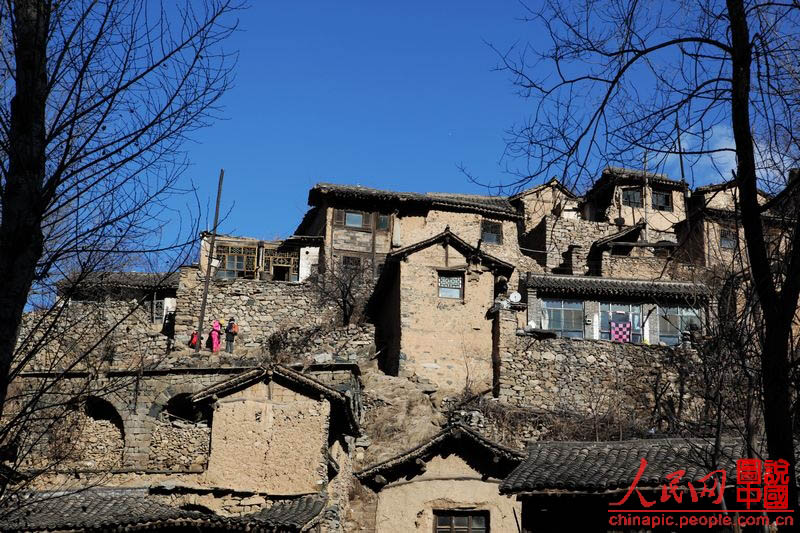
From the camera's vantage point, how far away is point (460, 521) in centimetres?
1766

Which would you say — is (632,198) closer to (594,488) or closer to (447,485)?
(447,485)

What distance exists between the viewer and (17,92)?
21.6 feet

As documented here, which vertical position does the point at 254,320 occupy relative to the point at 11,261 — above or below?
above

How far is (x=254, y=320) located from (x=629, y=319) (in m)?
13.4

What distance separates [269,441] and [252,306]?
47.6 feet

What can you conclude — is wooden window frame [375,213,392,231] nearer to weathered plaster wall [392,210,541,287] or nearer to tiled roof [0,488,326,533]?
weathered plaster wall [392,210,541,287]

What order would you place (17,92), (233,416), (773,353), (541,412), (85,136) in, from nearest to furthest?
(773,353) → (17,92) → (85,136) → (233,416) → (541,412)

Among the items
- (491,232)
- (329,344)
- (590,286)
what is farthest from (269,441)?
(491,232)

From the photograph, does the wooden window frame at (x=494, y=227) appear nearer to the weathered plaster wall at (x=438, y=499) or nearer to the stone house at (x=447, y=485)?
the stone house at (x=447, y=485)

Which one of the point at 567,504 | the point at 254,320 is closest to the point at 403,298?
the point at 254,320

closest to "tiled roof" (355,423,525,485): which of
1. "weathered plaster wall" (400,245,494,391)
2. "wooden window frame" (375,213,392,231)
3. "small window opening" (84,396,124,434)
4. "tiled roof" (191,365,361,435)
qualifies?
"tiled roof" (191,365,361,435)

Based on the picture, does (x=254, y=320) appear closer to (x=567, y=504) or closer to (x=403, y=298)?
(x=403, y=298)

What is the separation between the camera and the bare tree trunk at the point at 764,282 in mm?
6039

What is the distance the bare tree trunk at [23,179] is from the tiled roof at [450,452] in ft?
39.5
